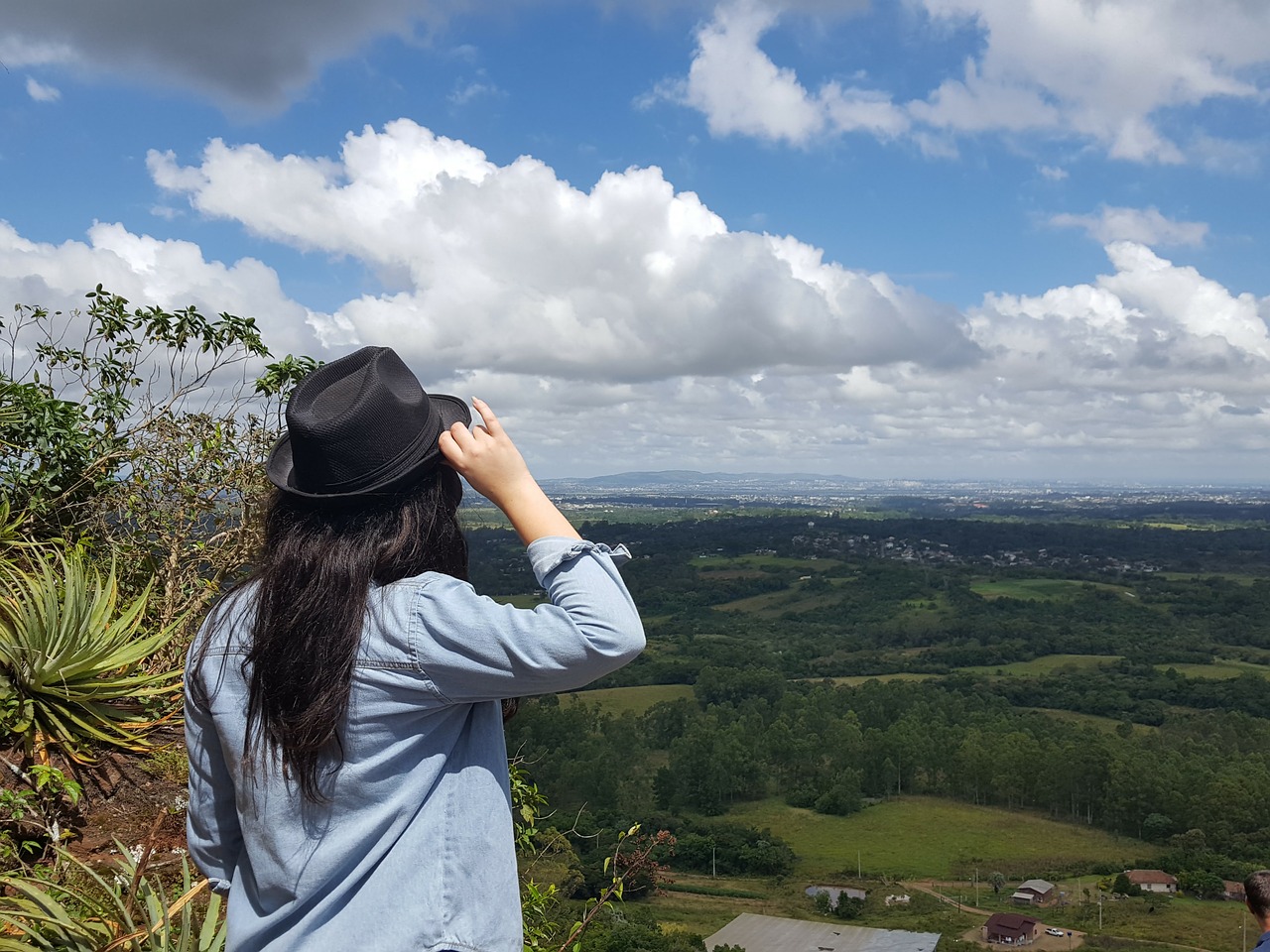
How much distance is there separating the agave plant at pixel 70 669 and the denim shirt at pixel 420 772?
3023 millimetres

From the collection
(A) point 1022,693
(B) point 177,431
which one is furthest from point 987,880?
(B) point 177,431

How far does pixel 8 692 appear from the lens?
3514mm

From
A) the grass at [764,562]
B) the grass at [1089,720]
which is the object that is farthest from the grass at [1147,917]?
the grass at [764,562]

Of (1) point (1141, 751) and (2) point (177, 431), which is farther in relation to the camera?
(1) point (1141, 751)

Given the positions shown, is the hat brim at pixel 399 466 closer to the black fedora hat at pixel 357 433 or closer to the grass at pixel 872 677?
the black fedora hat at pixel 357 433

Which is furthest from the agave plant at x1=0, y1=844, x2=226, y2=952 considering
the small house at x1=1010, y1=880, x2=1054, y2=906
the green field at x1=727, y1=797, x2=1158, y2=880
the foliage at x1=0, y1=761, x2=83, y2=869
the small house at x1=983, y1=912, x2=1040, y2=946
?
the green field at x1=727, y1=797, x2=1158, y2=880

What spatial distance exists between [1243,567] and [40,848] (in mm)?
109168

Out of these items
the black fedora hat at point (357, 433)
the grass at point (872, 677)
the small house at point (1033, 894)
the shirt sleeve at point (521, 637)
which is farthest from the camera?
the grass at point (872, 677)

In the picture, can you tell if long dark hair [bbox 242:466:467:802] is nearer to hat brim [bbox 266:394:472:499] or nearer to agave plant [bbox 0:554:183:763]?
hat brim [bbox 266:394:472:499]

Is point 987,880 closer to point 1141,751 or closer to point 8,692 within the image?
point 1141,751

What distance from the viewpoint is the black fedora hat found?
3.35 ft

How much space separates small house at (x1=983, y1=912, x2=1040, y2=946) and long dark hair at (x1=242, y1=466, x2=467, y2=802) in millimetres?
34043

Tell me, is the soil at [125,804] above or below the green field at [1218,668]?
above

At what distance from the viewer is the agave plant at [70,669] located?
3518mm
